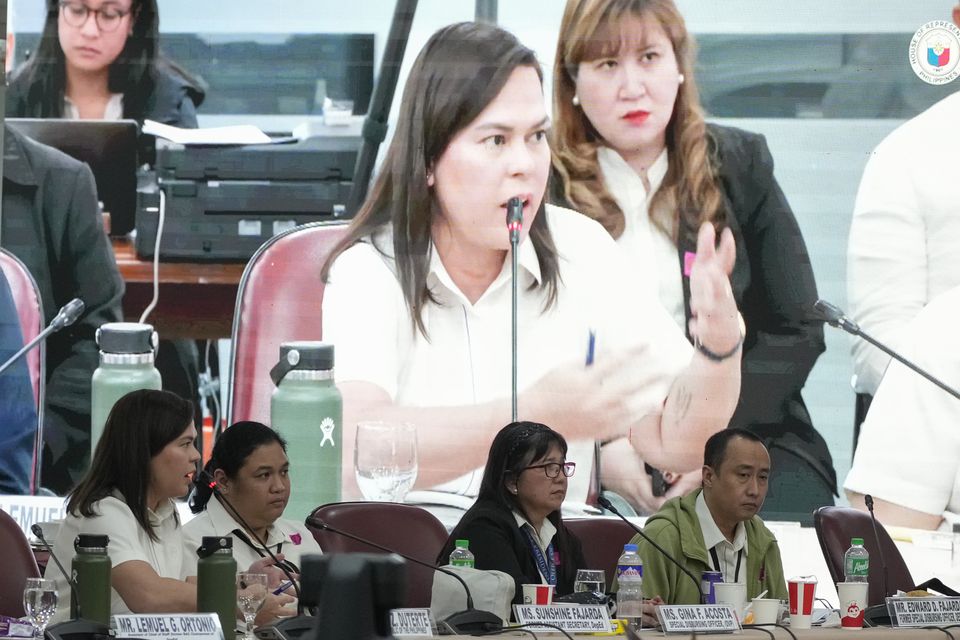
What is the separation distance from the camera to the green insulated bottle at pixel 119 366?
4.00 m

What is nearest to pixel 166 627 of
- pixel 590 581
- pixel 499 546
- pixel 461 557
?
pixel 461 557

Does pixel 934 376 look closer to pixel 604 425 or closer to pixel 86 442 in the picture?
pixel 604 425

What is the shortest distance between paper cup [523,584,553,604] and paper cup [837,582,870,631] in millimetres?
575

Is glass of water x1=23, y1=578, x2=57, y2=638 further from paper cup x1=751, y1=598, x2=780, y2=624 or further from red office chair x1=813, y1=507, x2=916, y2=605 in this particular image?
red office chair x1=813, y1=507, x2=916, y2=605

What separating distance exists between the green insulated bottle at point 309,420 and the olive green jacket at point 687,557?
1.15 metres

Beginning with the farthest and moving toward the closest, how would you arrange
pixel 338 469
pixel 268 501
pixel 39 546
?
pixel 338 469, pixel 39 546, pixel 268 501

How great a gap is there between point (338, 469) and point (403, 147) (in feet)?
3.03

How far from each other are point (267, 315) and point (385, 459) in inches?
20.8

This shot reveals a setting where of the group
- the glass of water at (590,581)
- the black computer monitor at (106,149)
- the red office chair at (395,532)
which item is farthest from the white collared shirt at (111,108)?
the glass of water at (590,581)

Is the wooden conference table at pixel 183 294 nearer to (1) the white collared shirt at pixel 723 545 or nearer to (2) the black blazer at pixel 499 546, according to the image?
(2) the black blazer at pixel 499 546

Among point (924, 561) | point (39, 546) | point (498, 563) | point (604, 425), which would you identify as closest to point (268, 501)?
point (498, 563)

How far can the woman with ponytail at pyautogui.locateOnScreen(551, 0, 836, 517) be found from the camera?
4047mm

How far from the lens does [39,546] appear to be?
3.11m

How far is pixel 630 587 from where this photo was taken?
8.93 ft
